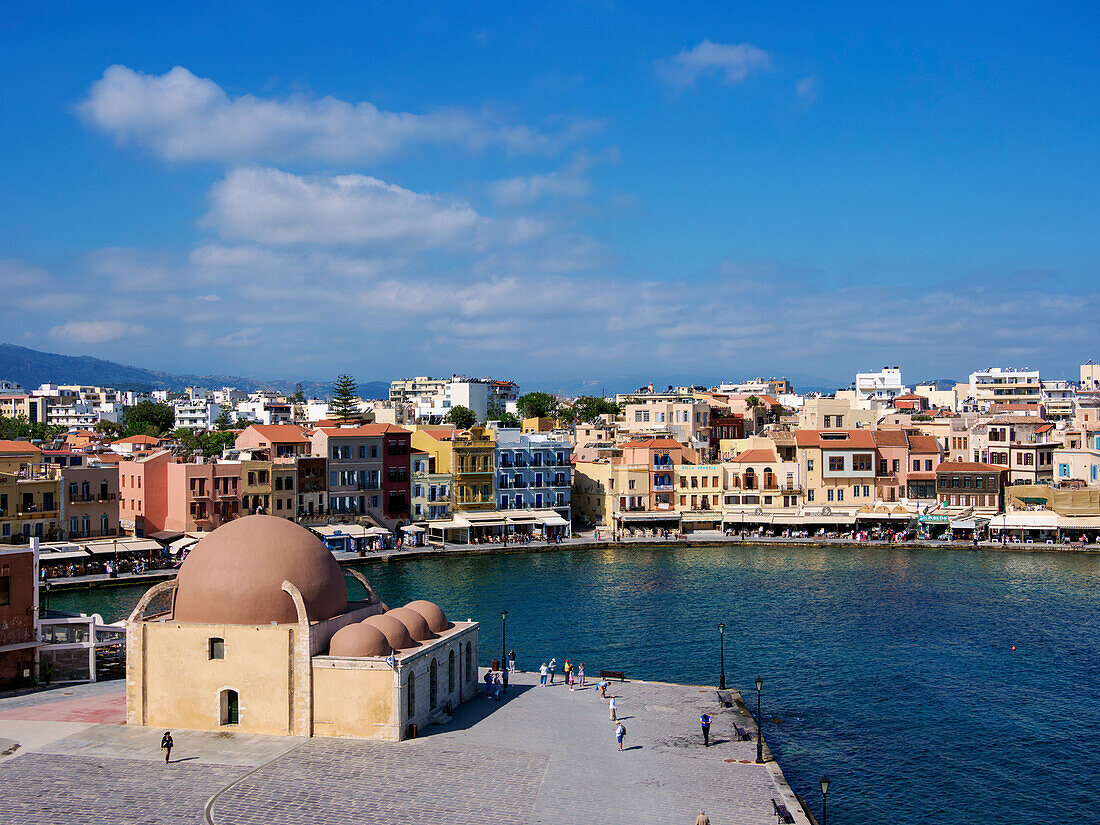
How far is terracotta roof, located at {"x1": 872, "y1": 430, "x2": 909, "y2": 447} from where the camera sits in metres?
83.7

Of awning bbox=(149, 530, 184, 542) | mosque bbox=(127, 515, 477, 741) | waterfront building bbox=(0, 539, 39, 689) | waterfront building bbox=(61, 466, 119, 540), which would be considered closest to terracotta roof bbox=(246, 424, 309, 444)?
awning bbox=(149, 530, 184, 542)

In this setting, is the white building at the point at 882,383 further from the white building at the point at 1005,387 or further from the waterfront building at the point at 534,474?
the waterfront building at the point at 534,474

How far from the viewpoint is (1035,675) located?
127ft

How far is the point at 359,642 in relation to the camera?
29156 mm

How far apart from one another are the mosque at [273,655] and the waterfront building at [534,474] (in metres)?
49.6

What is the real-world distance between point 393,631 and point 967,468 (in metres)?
62.9

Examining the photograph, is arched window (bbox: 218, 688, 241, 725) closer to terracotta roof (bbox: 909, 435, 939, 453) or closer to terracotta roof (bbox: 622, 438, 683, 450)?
terracotta roof (bbox: 622, 438, 683, 450)

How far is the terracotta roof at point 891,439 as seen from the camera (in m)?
83.7

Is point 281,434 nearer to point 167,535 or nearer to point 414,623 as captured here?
point 167,535

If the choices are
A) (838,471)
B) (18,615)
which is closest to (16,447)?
(18,615)

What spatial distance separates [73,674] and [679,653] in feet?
73.4

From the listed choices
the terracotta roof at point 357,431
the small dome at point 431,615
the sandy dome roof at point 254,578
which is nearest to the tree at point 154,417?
the terracotta roof at point 357,431

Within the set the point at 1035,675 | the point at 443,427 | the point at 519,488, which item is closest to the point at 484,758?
the point at 1035,675

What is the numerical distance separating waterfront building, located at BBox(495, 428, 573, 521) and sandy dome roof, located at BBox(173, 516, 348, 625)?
4948cm
